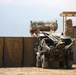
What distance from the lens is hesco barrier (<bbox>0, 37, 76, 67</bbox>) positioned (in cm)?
2825

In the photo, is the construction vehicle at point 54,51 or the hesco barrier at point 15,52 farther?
the hesco barrier at point 15,52

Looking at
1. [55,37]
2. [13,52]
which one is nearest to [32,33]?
[13,52]

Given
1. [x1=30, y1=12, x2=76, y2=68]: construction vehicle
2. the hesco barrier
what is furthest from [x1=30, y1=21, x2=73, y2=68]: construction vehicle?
the hesco barrier

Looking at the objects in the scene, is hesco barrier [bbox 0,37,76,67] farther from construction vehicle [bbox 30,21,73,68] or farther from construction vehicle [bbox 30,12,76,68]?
construction vehicle [bbox 30,21,73,68]

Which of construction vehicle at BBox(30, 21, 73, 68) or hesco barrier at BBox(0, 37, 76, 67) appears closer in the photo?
construction vehicle at BBox(30, 21, 73, 68)

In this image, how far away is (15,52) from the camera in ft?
93.1

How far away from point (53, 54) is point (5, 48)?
5.03 metres

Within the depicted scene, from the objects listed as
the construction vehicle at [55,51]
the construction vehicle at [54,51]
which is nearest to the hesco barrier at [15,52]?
the construction vehicle at [54,51]

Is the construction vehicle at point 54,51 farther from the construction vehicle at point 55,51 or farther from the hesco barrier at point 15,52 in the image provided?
the hesco barrier at point 15,52

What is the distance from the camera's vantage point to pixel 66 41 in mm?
25281

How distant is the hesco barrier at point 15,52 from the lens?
2825 cm

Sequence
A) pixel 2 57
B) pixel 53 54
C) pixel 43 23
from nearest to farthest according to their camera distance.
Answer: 1. pixel 53 54
2. pixel 2 57
3. pixel 43 23

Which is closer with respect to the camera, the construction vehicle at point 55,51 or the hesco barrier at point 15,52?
the construction vehicle at point 55,51

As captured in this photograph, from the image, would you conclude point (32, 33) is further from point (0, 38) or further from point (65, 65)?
point (65, 65)
